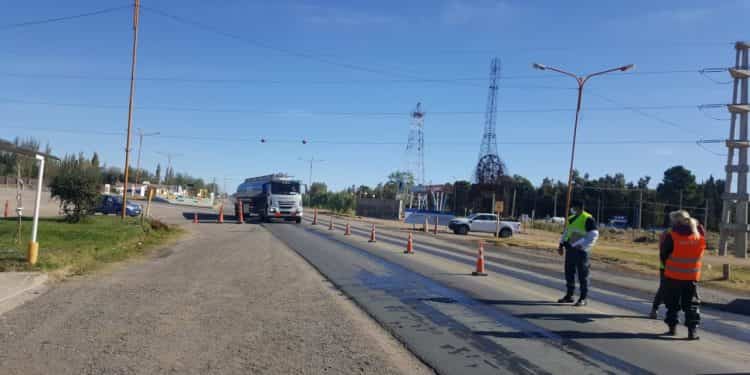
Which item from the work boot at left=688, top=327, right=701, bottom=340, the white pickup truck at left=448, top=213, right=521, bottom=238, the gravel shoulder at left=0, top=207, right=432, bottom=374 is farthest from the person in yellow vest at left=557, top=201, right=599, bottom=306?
the white pickup truck at left=448, top=213, right=521, bottom=238

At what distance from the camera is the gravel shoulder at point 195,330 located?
595 centimetres

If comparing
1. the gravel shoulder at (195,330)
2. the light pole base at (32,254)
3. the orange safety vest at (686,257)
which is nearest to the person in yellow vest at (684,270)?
the orange safety vest at (686,257)

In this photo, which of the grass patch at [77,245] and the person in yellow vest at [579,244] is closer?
the person in yellow vest at [579,244]

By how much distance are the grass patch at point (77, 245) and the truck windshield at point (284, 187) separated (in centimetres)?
1478

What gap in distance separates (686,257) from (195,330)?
21.2ft

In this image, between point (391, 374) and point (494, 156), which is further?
point (494, 156)

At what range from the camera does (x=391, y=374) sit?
5770 millimetres

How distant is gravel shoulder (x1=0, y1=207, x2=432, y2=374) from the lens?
19.5ft

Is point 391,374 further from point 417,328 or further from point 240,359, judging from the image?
point 417,328

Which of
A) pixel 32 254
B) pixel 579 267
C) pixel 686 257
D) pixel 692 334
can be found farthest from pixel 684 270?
pixel 32 254

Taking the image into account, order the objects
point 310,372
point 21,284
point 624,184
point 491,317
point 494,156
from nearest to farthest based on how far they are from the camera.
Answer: point 310,372 < point 491,317 < point 21,284 < point 494,156 < point 624,184

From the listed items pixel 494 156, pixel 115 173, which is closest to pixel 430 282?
pixel 494 156

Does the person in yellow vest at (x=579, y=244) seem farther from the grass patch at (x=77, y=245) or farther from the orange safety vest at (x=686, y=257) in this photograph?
the grass patch at (x=77, y=245)

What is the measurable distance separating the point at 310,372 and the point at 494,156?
83.3 meters
